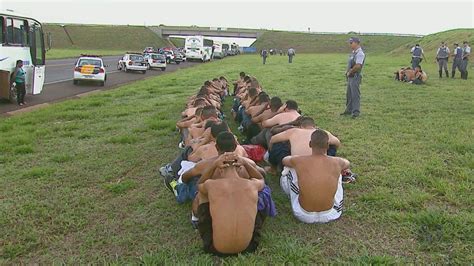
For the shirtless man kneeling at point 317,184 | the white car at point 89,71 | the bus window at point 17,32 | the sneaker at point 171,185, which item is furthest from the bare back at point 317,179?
the white car at point 89,71

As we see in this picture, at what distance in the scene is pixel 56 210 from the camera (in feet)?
17.9

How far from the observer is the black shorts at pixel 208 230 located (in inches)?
165

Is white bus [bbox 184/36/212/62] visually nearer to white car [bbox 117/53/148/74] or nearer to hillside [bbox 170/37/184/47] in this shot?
white car [bbox 117/53/148/74]

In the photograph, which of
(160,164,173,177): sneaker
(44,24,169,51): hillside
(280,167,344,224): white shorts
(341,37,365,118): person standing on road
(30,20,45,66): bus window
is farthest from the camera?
(44,24,169,51): hillside

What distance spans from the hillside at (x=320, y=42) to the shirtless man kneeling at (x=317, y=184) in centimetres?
7365

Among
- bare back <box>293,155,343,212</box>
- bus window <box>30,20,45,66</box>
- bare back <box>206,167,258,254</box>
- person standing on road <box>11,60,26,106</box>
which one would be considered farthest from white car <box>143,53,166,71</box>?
bare back <box>206,167,258,254</box>

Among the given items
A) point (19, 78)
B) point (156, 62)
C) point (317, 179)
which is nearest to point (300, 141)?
point (317, 179)

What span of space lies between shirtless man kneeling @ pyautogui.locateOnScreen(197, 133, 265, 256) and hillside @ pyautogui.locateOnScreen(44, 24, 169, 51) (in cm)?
7937

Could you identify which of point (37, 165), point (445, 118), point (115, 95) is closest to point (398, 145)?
point (445, 118)

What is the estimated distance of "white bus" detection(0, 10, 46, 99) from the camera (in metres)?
13.6

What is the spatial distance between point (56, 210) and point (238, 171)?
242 cm

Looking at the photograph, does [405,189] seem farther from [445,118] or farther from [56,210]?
[445,118]

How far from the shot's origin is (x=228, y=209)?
4020mm

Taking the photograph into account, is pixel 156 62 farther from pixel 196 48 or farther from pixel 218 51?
pixel 218 51
